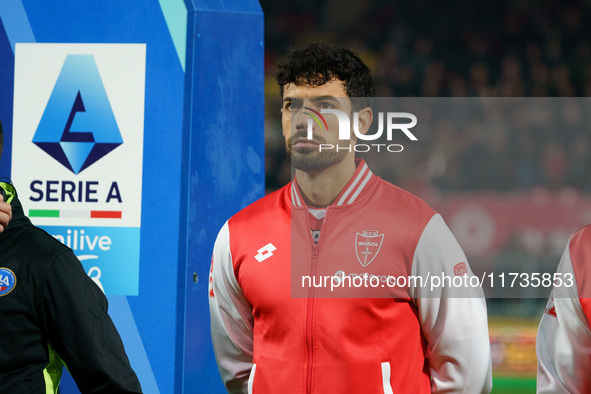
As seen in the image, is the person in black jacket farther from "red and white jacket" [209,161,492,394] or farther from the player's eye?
the player's eye

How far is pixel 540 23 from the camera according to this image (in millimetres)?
5500

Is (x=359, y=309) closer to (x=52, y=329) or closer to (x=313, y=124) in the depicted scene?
(x=313, y=124)

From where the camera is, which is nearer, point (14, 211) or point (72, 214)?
point (14, 211)

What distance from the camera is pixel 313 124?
1.80 metres

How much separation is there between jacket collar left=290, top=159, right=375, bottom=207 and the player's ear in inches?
3.4

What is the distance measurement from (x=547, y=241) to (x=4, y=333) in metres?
1.35

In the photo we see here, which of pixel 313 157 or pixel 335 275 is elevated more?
pixel 313 157

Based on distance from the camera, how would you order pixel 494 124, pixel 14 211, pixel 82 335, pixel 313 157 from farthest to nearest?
pixel 494 124
pixel 313 157
pixel 14 211
pixel 82 335

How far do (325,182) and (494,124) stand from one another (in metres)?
0.50

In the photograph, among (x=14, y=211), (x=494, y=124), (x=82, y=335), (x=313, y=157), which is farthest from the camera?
(x=494, y=124)

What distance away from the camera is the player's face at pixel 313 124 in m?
1.80

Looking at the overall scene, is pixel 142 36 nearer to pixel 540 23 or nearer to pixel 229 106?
pixel 229 106

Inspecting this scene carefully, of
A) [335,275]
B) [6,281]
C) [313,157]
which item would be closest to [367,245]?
[335,275]

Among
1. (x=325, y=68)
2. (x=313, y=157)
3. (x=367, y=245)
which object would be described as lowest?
(x=367, y=245)
